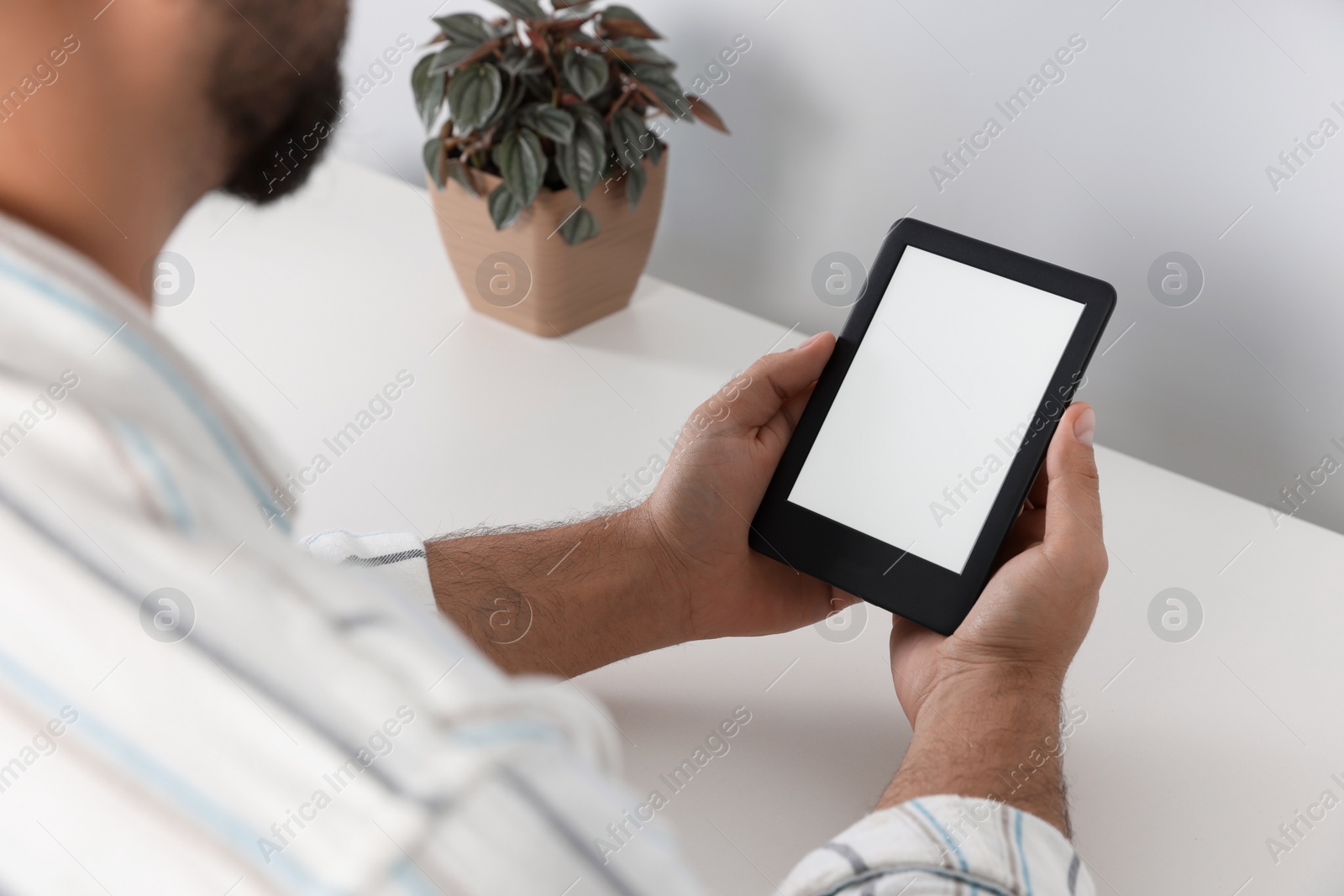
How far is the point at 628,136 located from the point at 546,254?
0.14 meters

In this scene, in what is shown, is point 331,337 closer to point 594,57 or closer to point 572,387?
point 572,387

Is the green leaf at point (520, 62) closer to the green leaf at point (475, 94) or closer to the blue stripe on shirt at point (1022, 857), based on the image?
the green leaf at point (475, 94)

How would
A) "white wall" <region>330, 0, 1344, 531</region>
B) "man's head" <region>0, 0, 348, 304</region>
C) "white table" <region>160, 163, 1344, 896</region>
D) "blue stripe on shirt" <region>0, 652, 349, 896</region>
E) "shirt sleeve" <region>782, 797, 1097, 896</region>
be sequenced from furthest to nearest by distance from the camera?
"white wall" <region>330, 0, 1344, 531</region>
"white table" <region>160, 163, 1344, 896</region>
"shirt sleeve" <region>782, 797, 1097, 896</region>
"man's head" <region>0, 0, 348, 304</region>
"blue stripe on shirt" <region>0, 652, 349, 896</region>

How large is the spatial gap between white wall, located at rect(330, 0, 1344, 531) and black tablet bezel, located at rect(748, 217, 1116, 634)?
31cm

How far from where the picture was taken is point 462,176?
1.03 metres

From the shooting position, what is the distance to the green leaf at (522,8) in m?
1.02

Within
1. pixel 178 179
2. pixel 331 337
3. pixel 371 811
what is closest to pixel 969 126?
pixel 331 337

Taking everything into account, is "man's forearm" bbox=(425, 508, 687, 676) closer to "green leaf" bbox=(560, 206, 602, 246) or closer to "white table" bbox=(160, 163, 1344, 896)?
"white table" bbox=(160, 163, 1344, 896)

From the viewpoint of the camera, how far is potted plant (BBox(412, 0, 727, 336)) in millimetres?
992

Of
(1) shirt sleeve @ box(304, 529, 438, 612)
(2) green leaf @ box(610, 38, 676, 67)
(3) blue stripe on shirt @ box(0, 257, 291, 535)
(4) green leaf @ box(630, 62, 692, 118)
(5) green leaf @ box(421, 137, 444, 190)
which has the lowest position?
(1) shirt sleeve @ box(304, 529, 438, 612)

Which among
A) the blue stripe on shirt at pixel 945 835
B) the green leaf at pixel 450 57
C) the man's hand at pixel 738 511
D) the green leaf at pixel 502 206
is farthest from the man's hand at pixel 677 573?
the green leaf at pixel 450 57

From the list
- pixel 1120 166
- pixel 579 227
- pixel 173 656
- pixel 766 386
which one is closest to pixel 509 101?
pixel 579 227

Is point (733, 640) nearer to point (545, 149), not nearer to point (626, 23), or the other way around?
point (545, 149)

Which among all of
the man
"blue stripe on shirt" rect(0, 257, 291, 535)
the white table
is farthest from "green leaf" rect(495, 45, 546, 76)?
"blue stripe on shirt" rect(0, 257, 291, 535)
